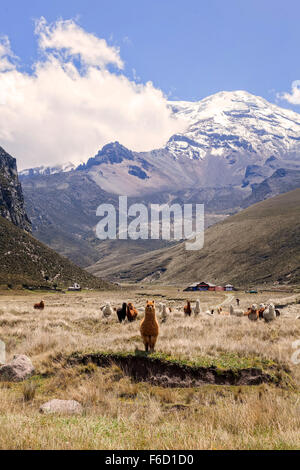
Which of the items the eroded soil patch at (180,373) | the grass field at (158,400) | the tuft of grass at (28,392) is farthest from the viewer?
the eroded soil patch at (180,373)

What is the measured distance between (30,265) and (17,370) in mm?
83954

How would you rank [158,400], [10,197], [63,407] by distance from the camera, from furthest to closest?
[10,197]
[158,400]
[63,407]

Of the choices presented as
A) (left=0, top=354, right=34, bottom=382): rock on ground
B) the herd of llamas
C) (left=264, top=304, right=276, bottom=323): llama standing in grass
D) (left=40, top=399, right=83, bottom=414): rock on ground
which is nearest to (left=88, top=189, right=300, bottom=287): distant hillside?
the herd of llamas

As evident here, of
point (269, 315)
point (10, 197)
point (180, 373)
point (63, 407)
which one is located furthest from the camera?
point (10, 197)

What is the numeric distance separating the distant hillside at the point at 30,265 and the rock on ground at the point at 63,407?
75308 mm

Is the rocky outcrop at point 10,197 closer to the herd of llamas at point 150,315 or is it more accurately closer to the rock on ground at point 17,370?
the herd of llamas at point 150,315

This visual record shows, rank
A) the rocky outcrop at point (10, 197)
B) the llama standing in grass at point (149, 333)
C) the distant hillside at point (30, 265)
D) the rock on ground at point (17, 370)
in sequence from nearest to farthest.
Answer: the rock on ground at point (17, 370), the llama standing in grass at point (149, 333), the distant hillside at point (30, 265), the rocky outcrop at point (10, 197)

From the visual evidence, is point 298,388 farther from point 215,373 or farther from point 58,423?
point 58,423

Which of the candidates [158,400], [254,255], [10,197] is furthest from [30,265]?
[254,255]

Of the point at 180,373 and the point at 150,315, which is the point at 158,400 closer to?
the point at 180,373

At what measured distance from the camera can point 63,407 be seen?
7.78m

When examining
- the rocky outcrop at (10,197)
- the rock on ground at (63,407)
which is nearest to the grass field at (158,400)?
the rock on ground at (63,407)

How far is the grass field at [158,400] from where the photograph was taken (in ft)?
17.6

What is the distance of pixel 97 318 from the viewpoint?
75.2 ft
